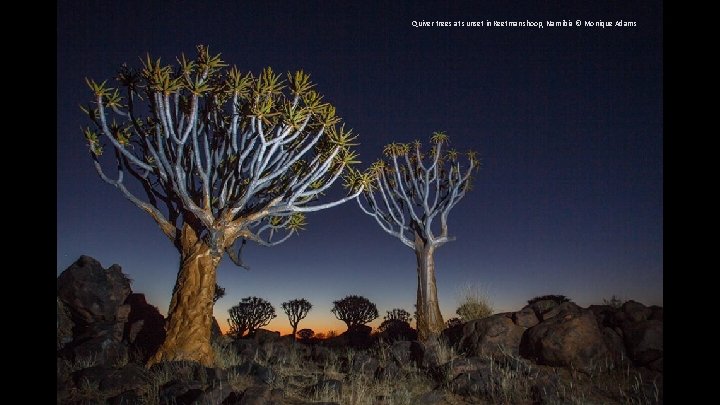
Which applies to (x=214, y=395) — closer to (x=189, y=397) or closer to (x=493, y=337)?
(x=189, y=397)

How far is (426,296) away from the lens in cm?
1187

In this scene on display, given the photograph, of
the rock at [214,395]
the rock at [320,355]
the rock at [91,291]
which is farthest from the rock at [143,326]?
the rock at [214,395]

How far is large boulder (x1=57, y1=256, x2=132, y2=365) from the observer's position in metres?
9.91

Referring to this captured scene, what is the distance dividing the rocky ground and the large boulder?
0.09 feet

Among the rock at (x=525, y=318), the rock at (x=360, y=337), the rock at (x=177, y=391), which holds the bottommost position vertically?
the rock at (x=360, y=337)

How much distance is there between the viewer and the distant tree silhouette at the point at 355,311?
19.6m

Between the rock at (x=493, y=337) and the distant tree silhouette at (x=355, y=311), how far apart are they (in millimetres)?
10917

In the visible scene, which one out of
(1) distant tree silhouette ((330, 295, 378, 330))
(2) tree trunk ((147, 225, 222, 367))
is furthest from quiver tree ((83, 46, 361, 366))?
(1) distant tree silhouette ((330, 295, 378, 330))

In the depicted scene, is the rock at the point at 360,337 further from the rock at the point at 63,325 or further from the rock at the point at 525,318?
the rock at the point at 63,325

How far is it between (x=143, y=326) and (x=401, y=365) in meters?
6.35

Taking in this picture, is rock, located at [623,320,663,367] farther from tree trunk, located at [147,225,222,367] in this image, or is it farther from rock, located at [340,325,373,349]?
tree trunk, located at [147,225,222,367]
